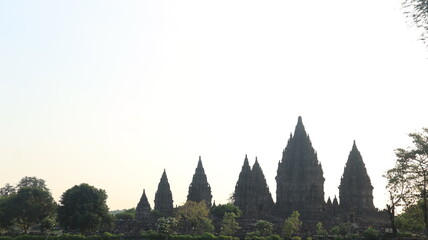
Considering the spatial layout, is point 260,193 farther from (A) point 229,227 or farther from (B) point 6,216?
(B) point 6,216

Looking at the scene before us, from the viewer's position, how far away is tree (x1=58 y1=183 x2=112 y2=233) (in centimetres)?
5822

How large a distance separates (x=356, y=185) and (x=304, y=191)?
8768mm

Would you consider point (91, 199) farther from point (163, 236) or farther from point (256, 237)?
point (256, 237)

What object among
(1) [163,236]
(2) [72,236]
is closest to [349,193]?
(1) [163,236]

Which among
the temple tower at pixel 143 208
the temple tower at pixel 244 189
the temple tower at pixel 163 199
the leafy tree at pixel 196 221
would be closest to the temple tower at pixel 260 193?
the temple tower at pixel 244 189

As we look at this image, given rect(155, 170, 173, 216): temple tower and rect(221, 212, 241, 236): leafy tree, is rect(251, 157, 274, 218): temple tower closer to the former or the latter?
rect(155, 170, 173, 216): temple tower

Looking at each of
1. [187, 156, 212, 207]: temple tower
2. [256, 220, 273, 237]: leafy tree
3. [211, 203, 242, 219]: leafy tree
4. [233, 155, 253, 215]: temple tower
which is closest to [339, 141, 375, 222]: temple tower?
[233, 155, 253, 215]: temple tower

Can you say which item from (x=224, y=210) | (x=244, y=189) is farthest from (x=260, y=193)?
(x=224, y=210)

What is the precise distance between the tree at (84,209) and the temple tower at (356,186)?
130 ft

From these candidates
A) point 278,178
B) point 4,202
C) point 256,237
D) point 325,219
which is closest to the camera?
point 256,237

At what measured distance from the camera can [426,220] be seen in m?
40.6

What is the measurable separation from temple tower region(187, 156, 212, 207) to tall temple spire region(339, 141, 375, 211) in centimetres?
2660

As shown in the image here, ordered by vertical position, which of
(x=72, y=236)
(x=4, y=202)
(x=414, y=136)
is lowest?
(x=72, y=236)

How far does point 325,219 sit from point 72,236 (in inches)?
1496
